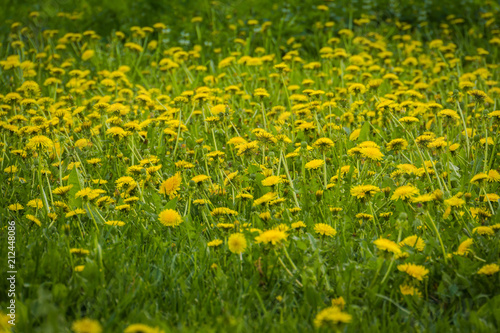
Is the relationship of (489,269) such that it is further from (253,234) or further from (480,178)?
(253,234)

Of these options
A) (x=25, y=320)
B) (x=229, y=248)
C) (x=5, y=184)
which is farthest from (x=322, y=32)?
(x=25, y=320)

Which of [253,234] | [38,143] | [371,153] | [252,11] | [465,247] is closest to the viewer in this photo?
[465,247]

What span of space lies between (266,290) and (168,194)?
86 cm

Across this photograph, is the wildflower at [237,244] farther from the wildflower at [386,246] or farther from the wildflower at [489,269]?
the wildflower at [489,269]

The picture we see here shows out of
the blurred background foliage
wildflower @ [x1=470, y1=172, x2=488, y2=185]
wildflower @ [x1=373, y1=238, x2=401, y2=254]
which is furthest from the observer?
the blurred background foliage

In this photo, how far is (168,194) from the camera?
8.46ft

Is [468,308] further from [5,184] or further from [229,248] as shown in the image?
[5,184]

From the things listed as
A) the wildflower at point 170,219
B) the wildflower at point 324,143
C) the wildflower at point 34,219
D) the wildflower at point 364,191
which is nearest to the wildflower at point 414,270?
the wildflower at point 364,191

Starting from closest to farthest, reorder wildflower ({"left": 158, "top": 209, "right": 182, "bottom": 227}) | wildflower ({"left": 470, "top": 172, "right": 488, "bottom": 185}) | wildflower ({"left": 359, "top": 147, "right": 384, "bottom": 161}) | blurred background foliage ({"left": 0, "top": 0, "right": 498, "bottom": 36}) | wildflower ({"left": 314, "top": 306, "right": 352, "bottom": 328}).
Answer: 1. wildflower ({"left": 314, "top": 306, "right": 352, "bottom": 328})
2. wildflower ({"left": 470, "top": 172, "right": 488, "bottom": 185})
3. wildflower ({"left": 158, "top": 209, "right": 182, "bottom": 227})
4. wildflower ({"left": 359, "top": 147, "right": 384, "bottom": 161})
5. blurred background foliage ({"left": 0, "top": 0, "right": 498, "bottom": 36})

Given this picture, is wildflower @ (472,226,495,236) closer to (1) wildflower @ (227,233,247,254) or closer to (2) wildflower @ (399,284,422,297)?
(2) wildflower @ (399,284,422,297)

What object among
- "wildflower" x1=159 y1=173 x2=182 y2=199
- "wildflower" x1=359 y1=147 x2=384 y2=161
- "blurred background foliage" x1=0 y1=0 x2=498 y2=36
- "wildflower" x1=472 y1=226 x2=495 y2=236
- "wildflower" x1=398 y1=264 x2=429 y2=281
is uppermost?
"blurred background foliage" x1=0 y1=0 x2=498 y2=36

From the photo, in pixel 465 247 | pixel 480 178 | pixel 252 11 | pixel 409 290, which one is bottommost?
pixel 409 290

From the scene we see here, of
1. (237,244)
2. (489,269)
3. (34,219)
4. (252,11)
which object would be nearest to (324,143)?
(237,244)

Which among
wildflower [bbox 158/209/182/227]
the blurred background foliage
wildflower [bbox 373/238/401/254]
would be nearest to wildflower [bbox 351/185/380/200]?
wildflower [bbox 373/238/401/254]
